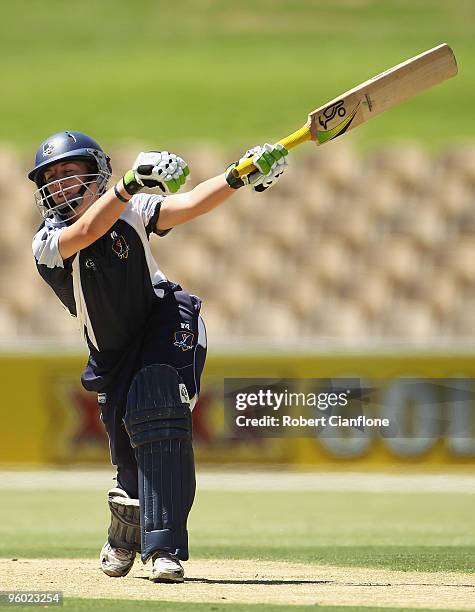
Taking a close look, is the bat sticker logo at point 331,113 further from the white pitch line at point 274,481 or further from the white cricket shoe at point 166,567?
the white pitch line at point 274,481

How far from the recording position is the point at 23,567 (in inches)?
218

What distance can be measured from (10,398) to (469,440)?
12.7 feet

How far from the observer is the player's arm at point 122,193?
4.61 meters

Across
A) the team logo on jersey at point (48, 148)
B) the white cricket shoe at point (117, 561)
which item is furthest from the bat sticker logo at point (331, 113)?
the white cricket shoe at point (117, 561)

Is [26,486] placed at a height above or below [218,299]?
below

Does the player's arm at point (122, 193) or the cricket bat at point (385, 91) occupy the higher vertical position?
the cricket bat at point (385, 91)

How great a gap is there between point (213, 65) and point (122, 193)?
2082cm

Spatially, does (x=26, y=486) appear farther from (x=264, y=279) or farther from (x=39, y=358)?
(x=264, y=279)

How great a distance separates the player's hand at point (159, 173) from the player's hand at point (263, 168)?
182 mm

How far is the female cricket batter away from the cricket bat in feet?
1.53

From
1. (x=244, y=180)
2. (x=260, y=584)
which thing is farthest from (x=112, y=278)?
(x=260, y=584)

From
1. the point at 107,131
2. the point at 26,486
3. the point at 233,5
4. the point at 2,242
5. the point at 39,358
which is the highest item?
the point at 233,5

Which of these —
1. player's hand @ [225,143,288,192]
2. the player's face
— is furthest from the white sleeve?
player's hand @ [225,143,288,192]

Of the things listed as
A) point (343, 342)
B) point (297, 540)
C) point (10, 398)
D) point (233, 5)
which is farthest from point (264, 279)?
point (233, 5)
